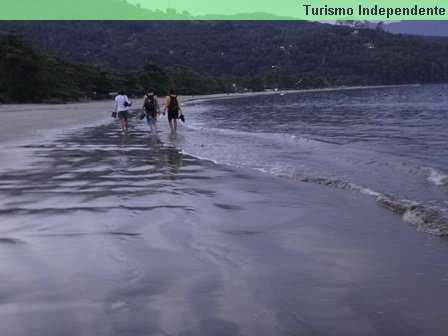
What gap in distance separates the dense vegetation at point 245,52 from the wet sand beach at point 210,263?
283ft

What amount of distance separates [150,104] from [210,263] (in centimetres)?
1443

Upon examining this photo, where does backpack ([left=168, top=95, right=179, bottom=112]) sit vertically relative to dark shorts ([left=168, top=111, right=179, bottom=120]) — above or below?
above

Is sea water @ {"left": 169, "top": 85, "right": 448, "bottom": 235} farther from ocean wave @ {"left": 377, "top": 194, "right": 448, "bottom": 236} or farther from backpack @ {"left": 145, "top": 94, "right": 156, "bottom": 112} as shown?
backpack @ {"left": 145, "top": 94, "right": 156, "bottom": 112}

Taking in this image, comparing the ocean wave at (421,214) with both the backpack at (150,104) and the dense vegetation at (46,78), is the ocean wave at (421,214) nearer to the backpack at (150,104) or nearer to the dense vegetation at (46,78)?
the backpack at (150,104)

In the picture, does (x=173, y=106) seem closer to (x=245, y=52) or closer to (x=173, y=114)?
(x=173, y=114)

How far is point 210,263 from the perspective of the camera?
15.2 feet

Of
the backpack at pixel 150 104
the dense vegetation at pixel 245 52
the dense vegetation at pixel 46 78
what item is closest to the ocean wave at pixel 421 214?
the backpack at pixel 150 104

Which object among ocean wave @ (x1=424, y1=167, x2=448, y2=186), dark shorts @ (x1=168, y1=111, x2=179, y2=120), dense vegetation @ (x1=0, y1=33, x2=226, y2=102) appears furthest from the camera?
dense vegetation @ (x1=0, y1=33, x2=226, y2=102)

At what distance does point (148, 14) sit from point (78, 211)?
196 meters

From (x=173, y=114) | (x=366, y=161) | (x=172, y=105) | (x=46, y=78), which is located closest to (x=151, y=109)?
(x=172, y=105)

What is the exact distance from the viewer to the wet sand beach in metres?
3.45

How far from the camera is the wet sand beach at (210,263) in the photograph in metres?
3.45

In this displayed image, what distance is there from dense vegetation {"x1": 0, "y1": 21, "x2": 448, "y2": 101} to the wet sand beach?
86264 mm

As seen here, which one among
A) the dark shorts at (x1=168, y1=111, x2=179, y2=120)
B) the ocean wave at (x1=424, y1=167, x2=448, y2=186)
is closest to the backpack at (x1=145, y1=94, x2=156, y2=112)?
the dark shorts at (x1=168, y1=111, x2=179, y2=120)
